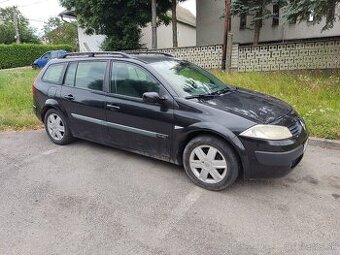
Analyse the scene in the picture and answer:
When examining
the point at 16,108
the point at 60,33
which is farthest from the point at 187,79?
the point at 60,33

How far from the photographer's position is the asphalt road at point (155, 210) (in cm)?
277

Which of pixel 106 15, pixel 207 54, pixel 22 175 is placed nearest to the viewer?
pixel 22 175

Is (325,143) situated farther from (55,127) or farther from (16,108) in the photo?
(16,108)

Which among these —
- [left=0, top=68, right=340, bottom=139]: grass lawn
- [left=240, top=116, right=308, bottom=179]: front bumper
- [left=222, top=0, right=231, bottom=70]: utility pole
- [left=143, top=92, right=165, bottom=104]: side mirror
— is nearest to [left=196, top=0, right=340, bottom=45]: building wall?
[left=222, top=0, right=231, bottom=70]: utility pole

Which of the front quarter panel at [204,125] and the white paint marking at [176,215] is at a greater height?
the front quarter panel at [204,125]

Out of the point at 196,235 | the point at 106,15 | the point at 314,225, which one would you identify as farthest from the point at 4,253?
the point at 106,15

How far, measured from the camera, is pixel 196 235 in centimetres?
289

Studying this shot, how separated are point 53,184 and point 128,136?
115 centimetres

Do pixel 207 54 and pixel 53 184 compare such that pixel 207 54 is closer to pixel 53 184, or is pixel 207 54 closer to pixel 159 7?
pixel 159 7

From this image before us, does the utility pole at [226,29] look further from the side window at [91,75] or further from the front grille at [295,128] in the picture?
the front grille at [295,128]

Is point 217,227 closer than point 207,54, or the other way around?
point 217,227

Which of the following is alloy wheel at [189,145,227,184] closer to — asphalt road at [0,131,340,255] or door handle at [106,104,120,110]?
asphalt road at [0,131,340,255]

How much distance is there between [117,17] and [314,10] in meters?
11.3

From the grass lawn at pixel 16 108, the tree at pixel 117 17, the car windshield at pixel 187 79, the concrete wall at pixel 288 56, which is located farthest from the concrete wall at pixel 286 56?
the car windshield at pixel 187 79
